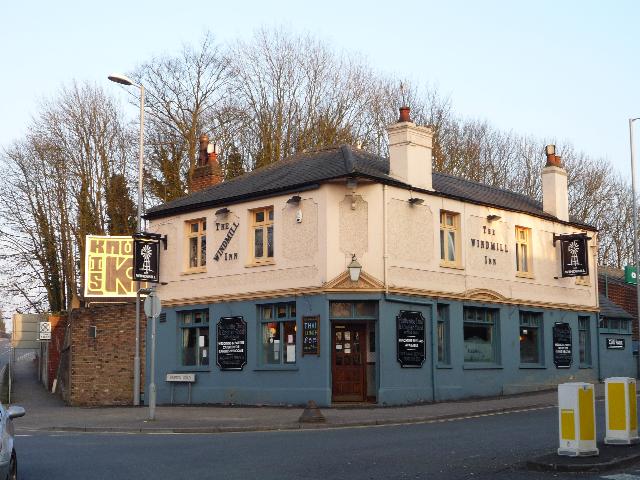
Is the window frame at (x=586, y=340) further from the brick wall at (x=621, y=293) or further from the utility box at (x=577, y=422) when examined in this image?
the utility box at (x=577, y=422)

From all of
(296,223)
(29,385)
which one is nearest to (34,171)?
(29,385)

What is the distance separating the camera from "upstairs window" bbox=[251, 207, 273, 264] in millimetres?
26641

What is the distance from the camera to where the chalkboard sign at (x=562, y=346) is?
1240 inches

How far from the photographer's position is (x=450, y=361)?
26938 millimetres

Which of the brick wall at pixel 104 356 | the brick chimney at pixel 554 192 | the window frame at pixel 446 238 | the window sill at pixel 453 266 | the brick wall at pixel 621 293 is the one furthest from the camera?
→ the brick wall at pixel 621 293

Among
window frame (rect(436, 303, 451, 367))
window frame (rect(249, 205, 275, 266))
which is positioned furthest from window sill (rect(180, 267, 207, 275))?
window frame (rect(436, 303, 451, 367))

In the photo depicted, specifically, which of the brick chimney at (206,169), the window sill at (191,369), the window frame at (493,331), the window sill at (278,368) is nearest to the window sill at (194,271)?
the window sill at (191,369)

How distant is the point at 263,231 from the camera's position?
26.9 meters

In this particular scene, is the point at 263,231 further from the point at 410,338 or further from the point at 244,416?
the point at 244,416

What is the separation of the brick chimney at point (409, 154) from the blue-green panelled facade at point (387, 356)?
12.3 ft

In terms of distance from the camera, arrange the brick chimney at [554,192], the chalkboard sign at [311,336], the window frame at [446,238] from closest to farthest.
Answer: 1. the chalkboard sign at [311,336]
2. the window frame at [446,238]
3. the brick chimney at [554,192]

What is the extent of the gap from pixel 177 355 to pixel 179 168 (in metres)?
15.9

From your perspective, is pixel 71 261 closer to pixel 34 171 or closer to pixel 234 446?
pixel 34 171

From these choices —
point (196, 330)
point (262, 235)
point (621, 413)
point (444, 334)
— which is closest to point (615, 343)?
point (444, 334)
